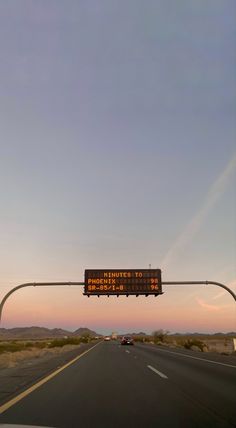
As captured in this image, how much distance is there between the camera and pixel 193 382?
15.2 m

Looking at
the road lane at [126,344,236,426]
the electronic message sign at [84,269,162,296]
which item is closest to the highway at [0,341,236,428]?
the road lane at [126,344,236,426]

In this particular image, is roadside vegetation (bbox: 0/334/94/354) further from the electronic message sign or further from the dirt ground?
the electronic message sign

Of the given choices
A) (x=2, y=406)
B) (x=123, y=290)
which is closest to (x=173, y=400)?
(x=2, y=406)

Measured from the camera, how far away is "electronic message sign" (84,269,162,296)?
45.1m

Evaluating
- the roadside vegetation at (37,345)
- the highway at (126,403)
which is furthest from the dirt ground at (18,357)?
the roadside vegetation at (37,345)

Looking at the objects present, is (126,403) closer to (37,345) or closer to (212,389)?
(212,389)

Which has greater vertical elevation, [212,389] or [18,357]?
[18,357]

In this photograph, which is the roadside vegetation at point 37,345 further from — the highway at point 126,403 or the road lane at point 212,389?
the highway at point 126,403

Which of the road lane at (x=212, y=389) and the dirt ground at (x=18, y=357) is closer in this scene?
the road lane at (x=212, y=389)

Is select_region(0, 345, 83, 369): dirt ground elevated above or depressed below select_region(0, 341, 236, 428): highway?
above

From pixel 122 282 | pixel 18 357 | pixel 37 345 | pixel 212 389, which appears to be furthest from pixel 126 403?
pixel 37 345

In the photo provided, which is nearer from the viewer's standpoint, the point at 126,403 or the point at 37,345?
the point at 126,403

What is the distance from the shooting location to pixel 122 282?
45312 mm

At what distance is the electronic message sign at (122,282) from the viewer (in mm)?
45062
